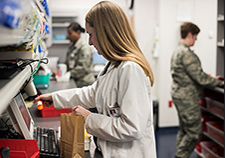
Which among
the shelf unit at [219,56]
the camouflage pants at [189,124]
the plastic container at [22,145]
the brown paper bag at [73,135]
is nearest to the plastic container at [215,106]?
the shelf unit at [219,56]

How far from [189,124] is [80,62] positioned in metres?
1.74

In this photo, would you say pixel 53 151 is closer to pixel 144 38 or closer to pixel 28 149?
pixel 28 149

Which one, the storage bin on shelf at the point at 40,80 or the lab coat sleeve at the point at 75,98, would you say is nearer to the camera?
the lab coat sleeve at the point at 75,98

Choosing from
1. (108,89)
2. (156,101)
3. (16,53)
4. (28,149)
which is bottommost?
(156,101)

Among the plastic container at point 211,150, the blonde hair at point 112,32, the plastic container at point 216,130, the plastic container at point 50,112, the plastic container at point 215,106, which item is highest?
the blonde hair at point 112,32

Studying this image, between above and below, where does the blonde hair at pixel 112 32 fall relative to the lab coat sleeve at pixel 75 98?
above

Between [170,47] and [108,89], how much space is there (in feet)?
11.0

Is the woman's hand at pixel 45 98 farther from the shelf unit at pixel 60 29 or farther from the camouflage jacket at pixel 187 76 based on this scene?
the shelf unit at pixel 60 29

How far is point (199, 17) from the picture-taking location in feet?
15.0

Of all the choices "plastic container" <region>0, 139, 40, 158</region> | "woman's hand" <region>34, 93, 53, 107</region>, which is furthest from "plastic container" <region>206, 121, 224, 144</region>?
"plastic container" <region>0, 139, 40, 158</region>

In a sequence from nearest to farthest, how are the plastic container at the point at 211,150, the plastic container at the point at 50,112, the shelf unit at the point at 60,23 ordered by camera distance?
the plastic container at the point at 50,112 < the plastic container at the point at 211,150 < the shelf unit at the point at 60,23

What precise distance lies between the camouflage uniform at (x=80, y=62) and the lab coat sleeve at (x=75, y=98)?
7.43ft

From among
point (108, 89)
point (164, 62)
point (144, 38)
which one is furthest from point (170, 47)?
point (108, 89)

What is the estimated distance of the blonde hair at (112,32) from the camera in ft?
4.41
